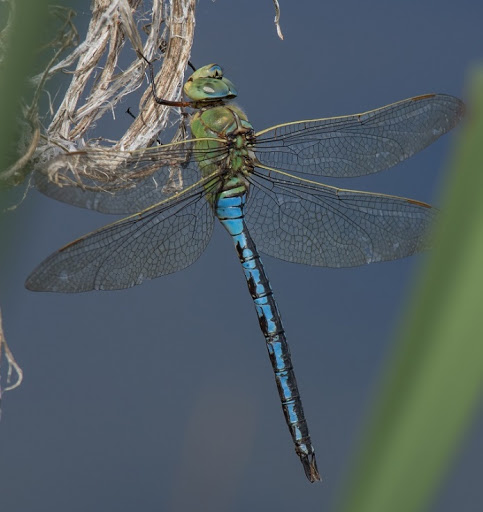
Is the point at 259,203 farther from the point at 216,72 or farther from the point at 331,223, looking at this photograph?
the point at 216,72

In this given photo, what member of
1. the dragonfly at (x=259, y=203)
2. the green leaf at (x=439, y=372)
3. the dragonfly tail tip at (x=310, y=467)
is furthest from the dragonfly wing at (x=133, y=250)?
the green leaf at (x=439, y=372)

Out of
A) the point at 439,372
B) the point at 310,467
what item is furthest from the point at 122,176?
the point at 439,372

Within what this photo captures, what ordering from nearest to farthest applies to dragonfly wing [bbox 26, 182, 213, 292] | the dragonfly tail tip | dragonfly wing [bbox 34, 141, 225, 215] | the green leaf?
the green leaf, dragonfly wing [bbox 34, 141, 225, 215], dragonfly wing [bbox 26, 182, 213, 292], the dragonfly tail tip

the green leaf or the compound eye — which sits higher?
the compound eye

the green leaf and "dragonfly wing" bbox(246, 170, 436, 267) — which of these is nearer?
the green leaf

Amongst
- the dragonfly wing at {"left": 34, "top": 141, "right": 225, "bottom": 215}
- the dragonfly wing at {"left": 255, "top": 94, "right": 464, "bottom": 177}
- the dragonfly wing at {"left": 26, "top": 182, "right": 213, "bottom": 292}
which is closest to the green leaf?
the dragonfly wing at {"left": 34, "top": 141, "right": 225, "bottom": 215}

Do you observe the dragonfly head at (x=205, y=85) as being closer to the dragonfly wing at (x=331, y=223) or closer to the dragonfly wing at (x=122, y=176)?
the dragonfly wing at (x=122, y=176)

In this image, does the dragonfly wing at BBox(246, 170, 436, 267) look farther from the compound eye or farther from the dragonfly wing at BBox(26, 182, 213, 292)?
the compound eye
